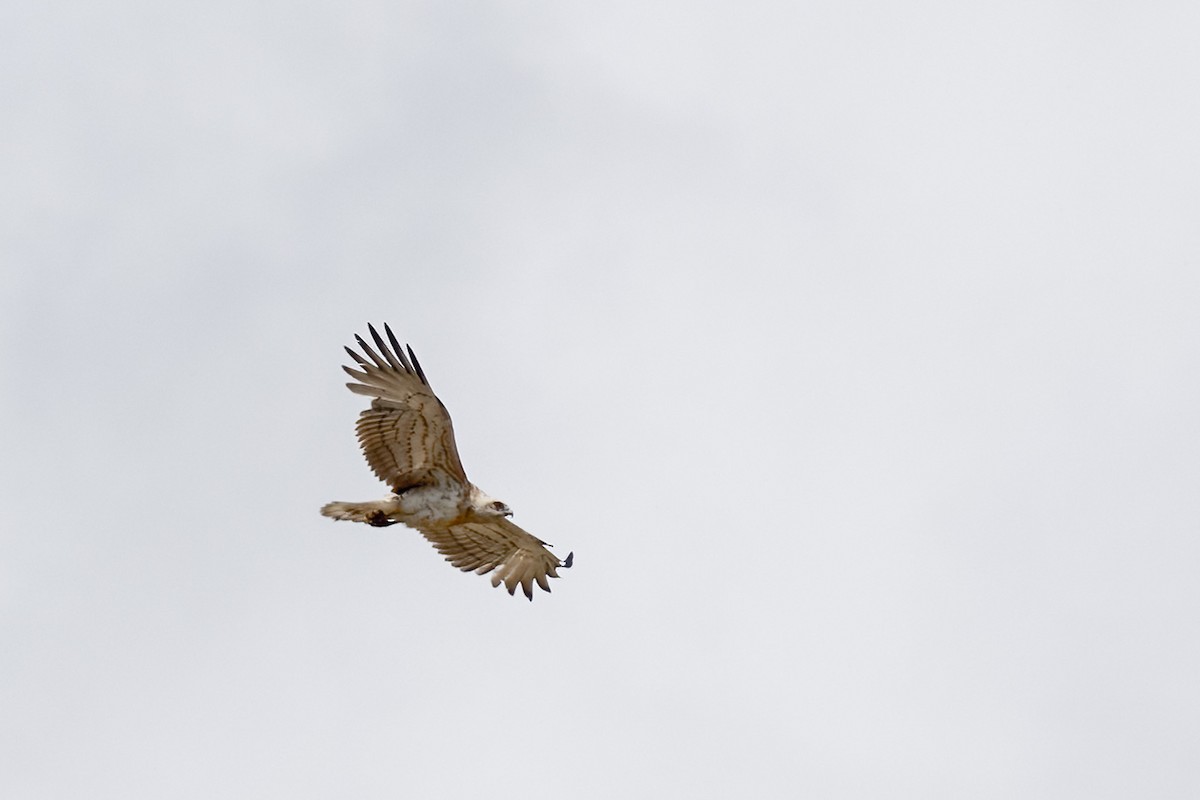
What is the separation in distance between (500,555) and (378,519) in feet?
8.16

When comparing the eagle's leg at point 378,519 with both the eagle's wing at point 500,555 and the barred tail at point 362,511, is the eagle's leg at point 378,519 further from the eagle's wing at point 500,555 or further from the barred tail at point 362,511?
the eagle's wing at point 500,555

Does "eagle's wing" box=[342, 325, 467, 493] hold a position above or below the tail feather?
above

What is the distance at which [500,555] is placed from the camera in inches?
1086

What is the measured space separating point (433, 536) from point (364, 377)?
305 cm

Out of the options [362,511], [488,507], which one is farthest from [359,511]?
[488,507]

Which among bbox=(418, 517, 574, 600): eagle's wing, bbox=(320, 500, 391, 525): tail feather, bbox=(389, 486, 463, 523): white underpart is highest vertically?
bbox=(418, 517, 574, 600): eagle's wing

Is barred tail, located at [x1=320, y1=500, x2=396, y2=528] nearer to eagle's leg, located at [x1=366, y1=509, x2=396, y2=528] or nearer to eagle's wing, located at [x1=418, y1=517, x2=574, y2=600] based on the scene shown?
eagle's leg, located at [x1=366, y1=509, x2=396, y2=528]

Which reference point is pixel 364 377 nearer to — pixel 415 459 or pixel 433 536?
pixel 415 459

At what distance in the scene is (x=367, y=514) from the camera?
25.5 meters

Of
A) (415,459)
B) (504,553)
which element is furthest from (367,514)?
(504,553)

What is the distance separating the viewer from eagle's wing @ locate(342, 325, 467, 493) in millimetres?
25312

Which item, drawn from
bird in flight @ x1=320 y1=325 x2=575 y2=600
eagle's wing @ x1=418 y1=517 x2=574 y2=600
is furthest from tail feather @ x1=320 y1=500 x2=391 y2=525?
eagle's wing @ x1=418 y1=517 x2=574 y2=600

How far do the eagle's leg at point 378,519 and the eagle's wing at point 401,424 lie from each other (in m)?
0.42

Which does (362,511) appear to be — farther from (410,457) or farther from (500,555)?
(500,555)
